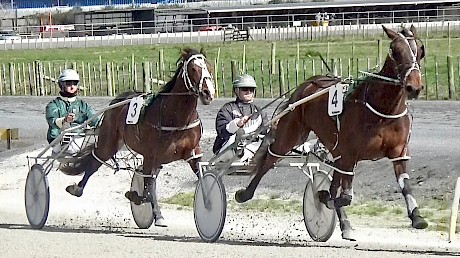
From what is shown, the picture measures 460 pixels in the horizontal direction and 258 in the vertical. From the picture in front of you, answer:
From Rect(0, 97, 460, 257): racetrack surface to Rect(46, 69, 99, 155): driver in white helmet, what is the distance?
985mm

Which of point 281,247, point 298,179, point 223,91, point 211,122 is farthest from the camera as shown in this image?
point 223,91

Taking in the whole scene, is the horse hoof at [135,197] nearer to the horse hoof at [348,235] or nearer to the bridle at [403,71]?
the horse hoof at [348,235]

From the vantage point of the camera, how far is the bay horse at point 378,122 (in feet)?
27.2

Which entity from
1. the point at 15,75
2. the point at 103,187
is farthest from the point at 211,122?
the point at 15,75

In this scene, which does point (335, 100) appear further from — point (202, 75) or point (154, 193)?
point (154, 193)

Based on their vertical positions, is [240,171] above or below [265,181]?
above

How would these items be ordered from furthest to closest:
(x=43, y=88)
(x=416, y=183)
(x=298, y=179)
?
(x=43, y=88)
(x=298, y=179)
(x=416, y=183)

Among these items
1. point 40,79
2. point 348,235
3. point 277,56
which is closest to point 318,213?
point 348,235

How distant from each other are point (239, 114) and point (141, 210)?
5.96ft

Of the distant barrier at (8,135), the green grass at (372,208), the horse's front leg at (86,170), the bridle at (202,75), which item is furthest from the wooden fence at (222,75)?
the bridle at (202,75)

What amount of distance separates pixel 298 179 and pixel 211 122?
6558 mm

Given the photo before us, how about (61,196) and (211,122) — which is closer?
(61,196)

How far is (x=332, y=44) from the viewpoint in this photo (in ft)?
132

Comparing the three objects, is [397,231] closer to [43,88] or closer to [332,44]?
[43,88]
